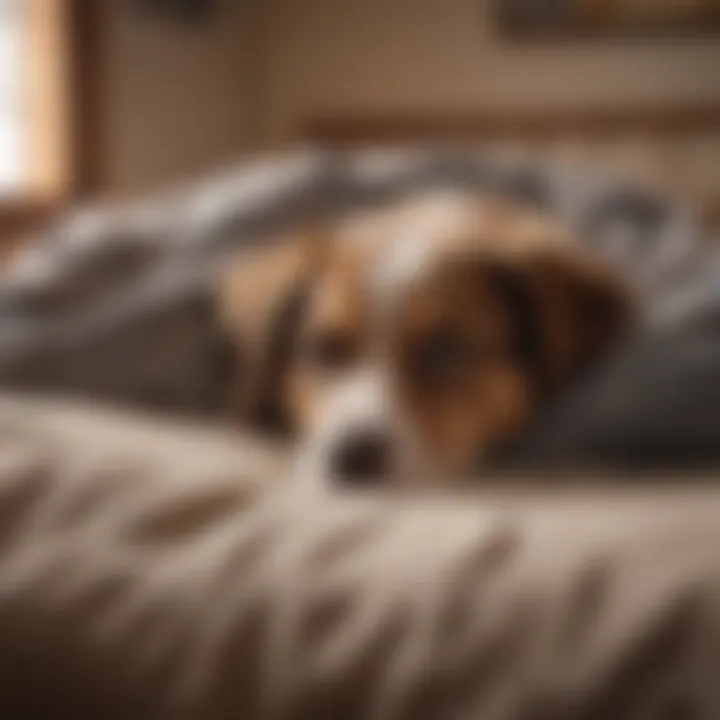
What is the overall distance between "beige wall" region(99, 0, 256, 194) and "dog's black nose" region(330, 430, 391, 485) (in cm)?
186

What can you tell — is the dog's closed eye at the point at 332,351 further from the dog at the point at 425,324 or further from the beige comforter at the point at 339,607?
the beige comforter at the point at 339,607

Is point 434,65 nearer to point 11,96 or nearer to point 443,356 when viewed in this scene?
point 11,96

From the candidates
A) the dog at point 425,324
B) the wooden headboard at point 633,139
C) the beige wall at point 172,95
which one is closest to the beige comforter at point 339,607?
the dog at point 425,324

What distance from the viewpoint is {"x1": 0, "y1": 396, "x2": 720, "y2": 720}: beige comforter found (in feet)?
1.62

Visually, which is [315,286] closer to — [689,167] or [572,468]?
[572,468]

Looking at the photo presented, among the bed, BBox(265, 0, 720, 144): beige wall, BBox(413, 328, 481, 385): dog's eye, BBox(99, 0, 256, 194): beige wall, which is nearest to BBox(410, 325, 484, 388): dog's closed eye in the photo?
BBox(413, 328, 481, 385): dog's eye

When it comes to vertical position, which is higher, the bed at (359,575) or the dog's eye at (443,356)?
the bed at (359,575)

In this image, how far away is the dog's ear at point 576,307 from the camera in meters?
1.08

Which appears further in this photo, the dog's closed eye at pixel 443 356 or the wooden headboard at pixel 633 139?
the wooden headboard at pixel 633 139

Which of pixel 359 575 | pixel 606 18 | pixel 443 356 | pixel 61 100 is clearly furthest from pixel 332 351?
pixel 606 18

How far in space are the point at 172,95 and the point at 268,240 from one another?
70.3 inches

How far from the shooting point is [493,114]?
10.0 feet

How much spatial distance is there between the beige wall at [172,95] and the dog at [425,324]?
1.65 metres

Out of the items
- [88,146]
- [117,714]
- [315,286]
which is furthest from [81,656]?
[88,146]
